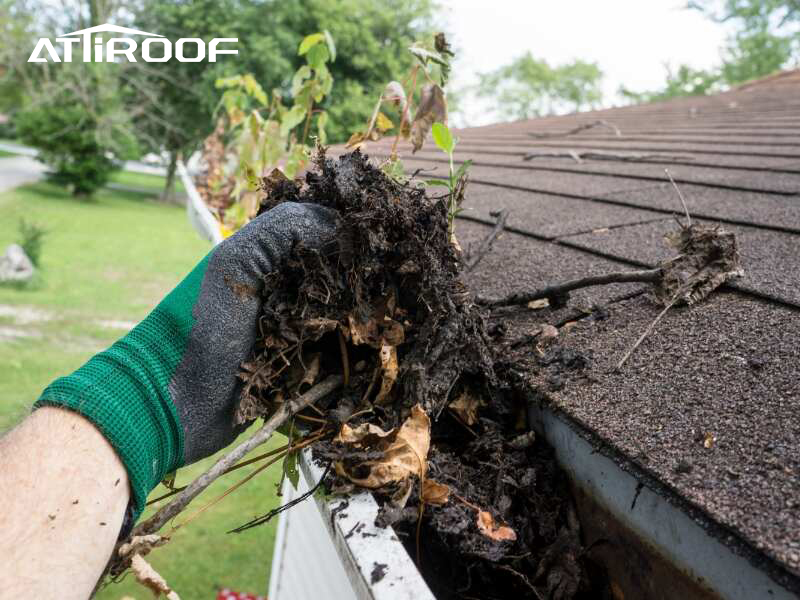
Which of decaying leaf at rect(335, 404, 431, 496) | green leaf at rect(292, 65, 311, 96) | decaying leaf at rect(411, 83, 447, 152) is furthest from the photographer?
green leaf at rect(292, 65, 311, 96)

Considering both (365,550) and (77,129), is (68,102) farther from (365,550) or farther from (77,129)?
(365,550)

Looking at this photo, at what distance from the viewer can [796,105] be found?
452cm

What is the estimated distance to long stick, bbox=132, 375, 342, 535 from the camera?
0.98 metres

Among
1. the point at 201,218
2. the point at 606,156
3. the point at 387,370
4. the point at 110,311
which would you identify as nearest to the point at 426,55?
the point at 387,370

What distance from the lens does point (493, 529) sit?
3.07ft

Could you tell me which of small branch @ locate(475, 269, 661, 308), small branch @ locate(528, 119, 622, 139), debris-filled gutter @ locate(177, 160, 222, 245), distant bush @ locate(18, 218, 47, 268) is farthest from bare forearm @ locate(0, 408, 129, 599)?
distant bush @ locate(18, 218, 47, 268)

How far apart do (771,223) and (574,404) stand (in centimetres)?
119

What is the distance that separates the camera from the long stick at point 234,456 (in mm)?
976

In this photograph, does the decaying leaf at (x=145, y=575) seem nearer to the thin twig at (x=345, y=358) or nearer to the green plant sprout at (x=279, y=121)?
the thin twig at (x=345, y=358)

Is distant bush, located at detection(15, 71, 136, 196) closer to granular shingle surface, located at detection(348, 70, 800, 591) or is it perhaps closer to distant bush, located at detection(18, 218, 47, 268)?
distant bush, located at detection(18, 218, 47, 268)

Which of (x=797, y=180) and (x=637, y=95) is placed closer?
(x=797, y=180)

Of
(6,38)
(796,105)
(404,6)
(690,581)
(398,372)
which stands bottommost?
(690,581)

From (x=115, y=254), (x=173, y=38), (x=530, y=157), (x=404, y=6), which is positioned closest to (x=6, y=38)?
Result: (x=173, y=38)

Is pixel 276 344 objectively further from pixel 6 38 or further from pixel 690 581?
pixel 6 38
